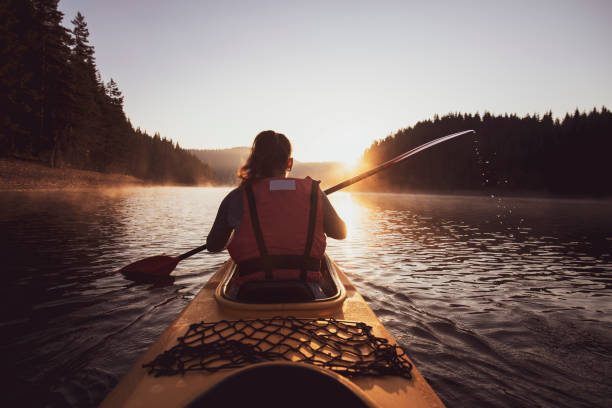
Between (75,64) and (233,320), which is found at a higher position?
(75,64)

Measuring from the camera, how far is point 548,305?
5715 millimetres

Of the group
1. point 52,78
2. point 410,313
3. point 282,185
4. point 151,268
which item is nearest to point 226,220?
point 282,185

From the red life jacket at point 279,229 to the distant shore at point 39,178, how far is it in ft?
114

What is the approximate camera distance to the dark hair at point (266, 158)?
315 centimetres

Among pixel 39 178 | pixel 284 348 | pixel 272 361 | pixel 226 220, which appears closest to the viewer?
pixel 272 361

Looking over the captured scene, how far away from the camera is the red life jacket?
277cm

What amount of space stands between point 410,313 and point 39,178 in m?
39.3

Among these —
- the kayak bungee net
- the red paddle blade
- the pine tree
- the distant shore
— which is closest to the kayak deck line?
the kayak bungee net

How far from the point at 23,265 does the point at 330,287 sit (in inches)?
296

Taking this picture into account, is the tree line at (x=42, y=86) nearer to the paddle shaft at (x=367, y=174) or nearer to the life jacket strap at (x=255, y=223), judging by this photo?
the paddle shaft at (x=367, y=174)

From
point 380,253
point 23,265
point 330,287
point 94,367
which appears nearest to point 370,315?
point 330,287

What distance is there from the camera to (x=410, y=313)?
5148 mm

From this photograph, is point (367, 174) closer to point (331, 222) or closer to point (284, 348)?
point (331, 222)

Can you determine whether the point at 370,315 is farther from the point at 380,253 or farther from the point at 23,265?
the point at 23,265
